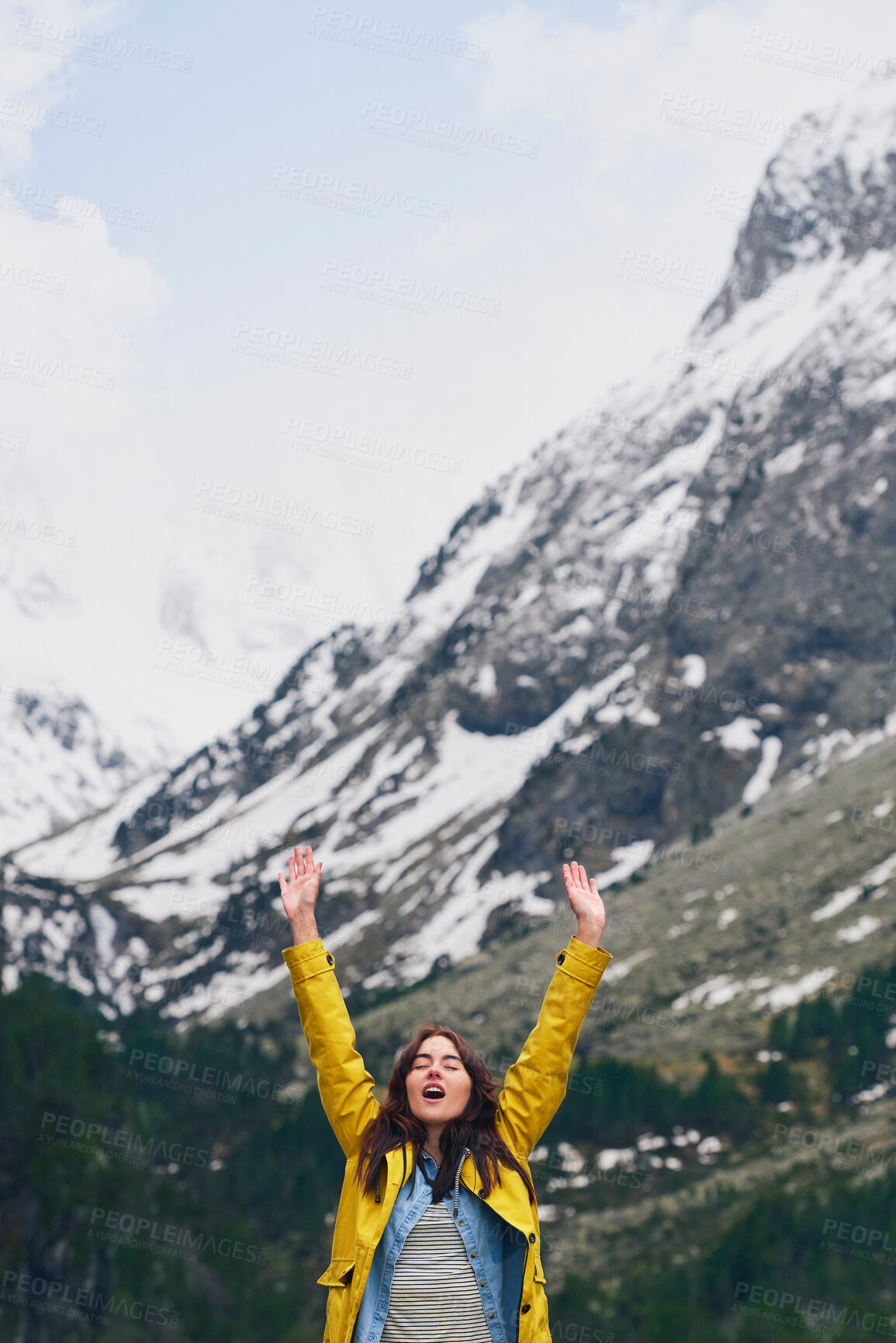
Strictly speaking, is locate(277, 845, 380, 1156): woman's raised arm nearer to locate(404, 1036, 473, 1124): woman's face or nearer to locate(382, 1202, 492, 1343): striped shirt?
locate(404, 1036, 473, 1124): woman's face

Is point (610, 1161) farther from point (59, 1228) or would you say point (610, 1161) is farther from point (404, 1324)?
point (404, 1324)

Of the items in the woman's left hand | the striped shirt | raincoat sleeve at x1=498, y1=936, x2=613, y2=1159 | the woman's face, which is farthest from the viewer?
the woman's left hand

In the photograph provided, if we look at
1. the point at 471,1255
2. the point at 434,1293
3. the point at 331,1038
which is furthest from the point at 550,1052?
the point at 434,1293

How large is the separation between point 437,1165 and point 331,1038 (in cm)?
96

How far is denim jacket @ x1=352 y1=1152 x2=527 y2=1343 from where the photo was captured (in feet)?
22.0

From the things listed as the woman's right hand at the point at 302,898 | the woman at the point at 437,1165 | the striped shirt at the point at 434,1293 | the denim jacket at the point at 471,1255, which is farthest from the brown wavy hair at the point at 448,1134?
the woman's right hand at the point at 302,898

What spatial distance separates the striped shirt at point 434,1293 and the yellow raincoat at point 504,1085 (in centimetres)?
26

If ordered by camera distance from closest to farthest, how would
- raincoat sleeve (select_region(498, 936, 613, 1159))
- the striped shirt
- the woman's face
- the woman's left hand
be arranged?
the striped shirt → the woman's face → raincoat sleeve (select_region(498, 936, 613, 1159)) → the woman's left hand

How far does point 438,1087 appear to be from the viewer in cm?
724

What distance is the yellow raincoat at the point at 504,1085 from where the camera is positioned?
692 cm

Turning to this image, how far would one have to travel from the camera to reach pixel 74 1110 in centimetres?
8394

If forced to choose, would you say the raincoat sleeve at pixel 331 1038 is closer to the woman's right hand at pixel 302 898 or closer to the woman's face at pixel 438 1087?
the woman's right hand at pixel 302 898

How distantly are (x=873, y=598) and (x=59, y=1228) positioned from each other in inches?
6359

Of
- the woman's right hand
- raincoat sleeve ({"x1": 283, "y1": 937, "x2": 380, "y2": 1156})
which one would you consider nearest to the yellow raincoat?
raincoat sleeve ({"x1": 283, "y1": 937, "x2": 380, "y2": 1156})
